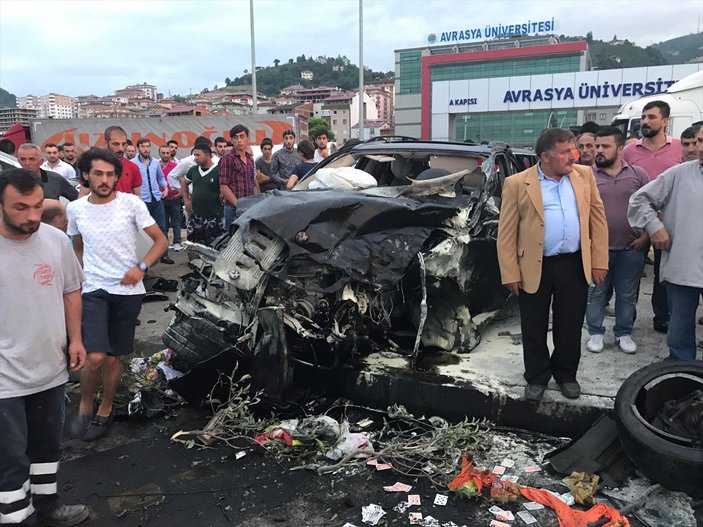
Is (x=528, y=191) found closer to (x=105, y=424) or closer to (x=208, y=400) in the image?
(x=208, y=400)

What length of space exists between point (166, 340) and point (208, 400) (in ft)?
1.68

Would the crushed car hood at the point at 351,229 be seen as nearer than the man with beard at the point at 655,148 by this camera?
Yes

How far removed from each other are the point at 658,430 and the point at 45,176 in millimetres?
5396

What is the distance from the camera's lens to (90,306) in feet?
11.5

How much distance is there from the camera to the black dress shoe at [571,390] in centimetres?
347

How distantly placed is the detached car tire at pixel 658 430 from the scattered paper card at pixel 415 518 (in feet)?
3.95

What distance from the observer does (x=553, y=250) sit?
349cm

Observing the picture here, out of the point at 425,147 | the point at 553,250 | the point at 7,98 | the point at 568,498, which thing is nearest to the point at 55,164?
the point at 425,147

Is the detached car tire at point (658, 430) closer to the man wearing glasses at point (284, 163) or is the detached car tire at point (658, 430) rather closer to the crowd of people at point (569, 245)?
the crowd of people at point (569, 245)

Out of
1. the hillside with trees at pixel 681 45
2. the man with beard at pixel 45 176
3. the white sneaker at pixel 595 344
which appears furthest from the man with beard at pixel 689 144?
the hillside with trees at pixel 681 45

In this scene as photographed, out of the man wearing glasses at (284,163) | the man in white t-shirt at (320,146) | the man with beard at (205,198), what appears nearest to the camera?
the man with beard at (205,198)

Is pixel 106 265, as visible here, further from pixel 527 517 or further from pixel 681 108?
pixel 681 108

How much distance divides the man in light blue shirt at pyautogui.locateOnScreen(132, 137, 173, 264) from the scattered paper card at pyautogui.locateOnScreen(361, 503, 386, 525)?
624cm

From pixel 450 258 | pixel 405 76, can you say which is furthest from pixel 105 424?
pixel 405 76
